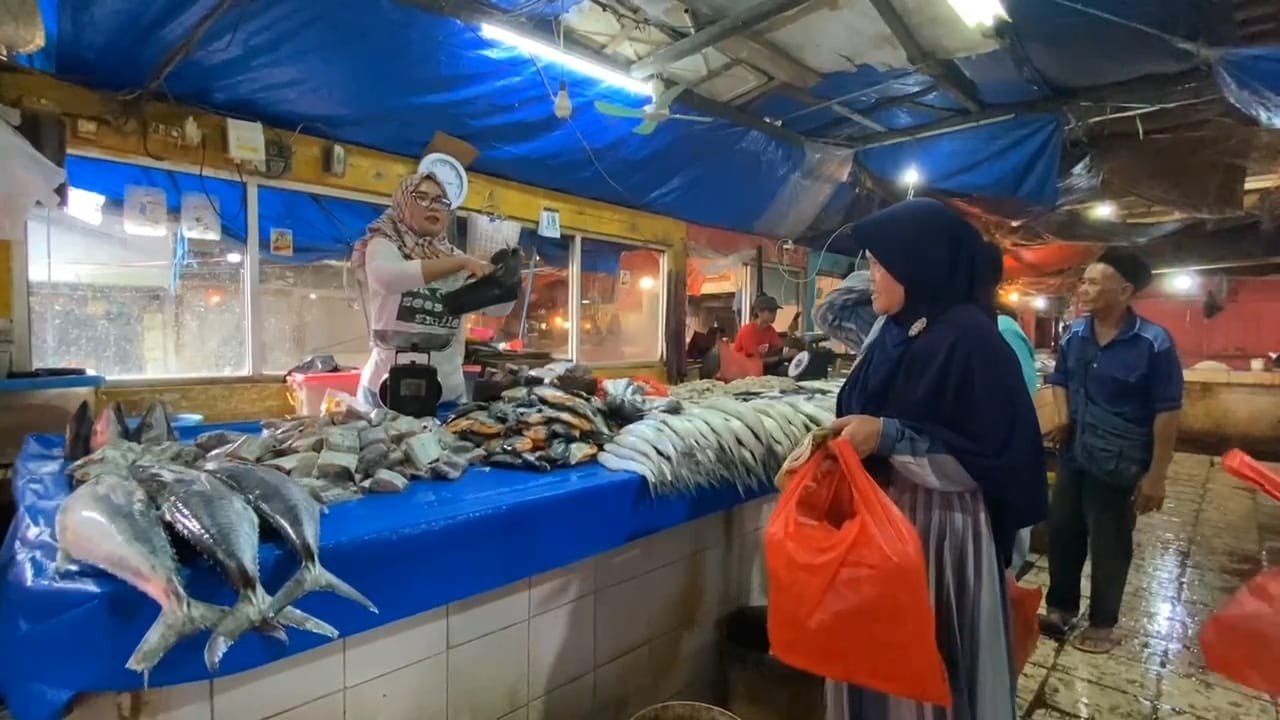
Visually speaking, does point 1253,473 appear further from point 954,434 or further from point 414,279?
point 414,279

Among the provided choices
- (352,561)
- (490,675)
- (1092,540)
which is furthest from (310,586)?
(1092,540)

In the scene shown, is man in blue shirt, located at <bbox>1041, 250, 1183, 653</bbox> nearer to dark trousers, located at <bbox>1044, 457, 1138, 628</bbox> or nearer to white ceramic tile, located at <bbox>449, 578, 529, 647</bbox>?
dark trousers, located at <bbox>1044, 457, 1138, 628</bbox>

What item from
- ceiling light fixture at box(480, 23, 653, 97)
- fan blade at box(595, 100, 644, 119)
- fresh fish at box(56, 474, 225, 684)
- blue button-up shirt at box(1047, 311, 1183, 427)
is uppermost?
ceiling light fixture at box(480, 23, 653, 97)

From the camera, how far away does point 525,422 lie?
1961mm

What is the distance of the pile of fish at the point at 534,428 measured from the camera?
1796 millimetres

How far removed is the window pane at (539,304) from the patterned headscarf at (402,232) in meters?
2.24

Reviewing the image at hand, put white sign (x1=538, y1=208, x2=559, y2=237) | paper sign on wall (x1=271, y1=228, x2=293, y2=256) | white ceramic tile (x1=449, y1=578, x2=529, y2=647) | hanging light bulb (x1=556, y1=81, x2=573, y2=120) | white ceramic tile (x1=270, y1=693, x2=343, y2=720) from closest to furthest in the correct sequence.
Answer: white ceramic tile (x1=270, y1=693, x2=343, y2=720), white ceramic tile (x1=449, y1=578, x2=529, y2=647), hanging light bulb (x1=556, y1=81, x2=573, y2=120), paper sign on wall (x1=271, y1=228, x2=293, y2=256), white sign (x1=538, y1=208, x2=559, y2=237)

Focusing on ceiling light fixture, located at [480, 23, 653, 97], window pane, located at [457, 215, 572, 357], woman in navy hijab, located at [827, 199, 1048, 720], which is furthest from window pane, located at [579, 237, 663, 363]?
woman in navy hijab, located at [827, 199, 1048, 720]

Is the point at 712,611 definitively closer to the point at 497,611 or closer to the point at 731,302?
the point at 497,611

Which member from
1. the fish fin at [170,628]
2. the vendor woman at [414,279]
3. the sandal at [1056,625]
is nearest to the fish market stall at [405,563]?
the fish fin at [170,628]

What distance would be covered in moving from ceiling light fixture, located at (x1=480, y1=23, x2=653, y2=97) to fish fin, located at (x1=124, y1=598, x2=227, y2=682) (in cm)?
305

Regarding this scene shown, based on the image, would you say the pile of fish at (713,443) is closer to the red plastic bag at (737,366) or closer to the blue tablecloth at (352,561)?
the blue tablecloth at (352,561)

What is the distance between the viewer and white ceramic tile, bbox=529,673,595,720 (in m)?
1.78

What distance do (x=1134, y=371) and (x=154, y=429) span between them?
380 cm
